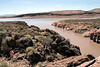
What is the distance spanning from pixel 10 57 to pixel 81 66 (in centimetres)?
618

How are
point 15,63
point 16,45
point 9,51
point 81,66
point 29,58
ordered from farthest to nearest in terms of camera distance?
point 16,45, point 9,51, point 29,58, point 15,63, point 81,66

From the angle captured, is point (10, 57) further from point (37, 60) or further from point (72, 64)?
point (72, 64)

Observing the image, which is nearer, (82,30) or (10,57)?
(10,57)

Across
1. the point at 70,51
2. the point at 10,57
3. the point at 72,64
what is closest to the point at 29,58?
the point at 10,57

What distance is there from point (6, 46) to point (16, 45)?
1048 mm

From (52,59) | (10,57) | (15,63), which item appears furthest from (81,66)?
(10,57)

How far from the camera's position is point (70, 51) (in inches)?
465

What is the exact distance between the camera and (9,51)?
31.0ft

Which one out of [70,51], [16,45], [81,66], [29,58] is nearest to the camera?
[81,66]

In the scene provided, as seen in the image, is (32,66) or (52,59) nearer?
(32,66)

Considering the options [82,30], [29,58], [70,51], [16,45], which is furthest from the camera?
[82,30]

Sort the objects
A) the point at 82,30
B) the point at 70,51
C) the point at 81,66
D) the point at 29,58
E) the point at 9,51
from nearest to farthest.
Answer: the point at 81,66 → the point at 29,58 → the point at 9,51 → the point at 70,51 → the point at 82,30

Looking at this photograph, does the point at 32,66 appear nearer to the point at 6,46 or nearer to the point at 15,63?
the point at 15,63

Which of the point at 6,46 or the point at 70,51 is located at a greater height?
the point at 6,46
